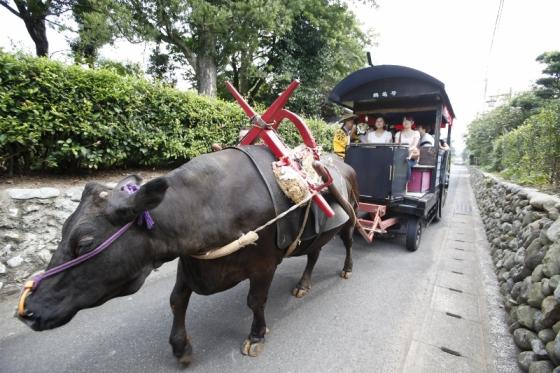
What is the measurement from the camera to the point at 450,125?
21.2 ft

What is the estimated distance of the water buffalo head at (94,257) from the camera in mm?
1292

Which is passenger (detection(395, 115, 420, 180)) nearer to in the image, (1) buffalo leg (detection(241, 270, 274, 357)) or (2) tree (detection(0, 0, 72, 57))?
(1) buffalo leg (detection(241, 270, 274, 357))

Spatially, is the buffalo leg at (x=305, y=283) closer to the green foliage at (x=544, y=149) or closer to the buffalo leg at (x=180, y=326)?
the buffalo leg at (x=180, y=326)

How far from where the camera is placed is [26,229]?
3051 mm

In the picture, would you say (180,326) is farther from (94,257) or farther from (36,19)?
(36,19)

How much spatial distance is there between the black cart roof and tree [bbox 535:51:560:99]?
18.5 m

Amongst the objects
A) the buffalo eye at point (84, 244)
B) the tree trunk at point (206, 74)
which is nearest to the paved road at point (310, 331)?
the buffalo eye at point (84, 244)

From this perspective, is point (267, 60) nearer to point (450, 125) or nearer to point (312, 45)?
point (312, 45)

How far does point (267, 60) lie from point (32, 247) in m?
11.4

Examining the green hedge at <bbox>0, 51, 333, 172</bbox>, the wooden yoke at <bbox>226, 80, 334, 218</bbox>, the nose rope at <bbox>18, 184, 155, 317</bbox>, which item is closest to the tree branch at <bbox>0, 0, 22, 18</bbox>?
the green hedge at <bbox>0, 51, 333, 172</bbox>

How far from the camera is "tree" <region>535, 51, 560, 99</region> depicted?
1742 centimetres

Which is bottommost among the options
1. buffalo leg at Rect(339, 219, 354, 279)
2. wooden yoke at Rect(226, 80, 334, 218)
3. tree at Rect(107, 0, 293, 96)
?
buffalo leg at Rect(339, 219, 354, 279)

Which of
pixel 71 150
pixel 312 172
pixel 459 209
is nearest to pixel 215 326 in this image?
pixel 312 172

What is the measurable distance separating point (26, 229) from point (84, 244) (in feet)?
8.38
